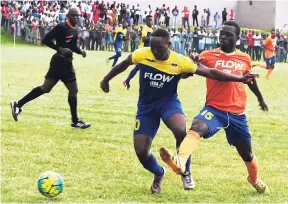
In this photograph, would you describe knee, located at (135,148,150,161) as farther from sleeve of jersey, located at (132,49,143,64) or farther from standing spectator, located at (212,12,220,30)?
standing spectator, located at (212,12,220,30)

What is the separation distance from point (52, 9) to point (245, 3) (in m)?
17.9

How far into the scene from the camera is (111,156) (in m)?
9.49

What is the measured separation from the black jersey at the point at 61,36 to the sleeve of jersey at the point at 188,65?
4.55 metres

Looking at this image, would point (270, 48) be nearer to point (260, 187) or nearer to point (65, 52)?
point (65, 52)

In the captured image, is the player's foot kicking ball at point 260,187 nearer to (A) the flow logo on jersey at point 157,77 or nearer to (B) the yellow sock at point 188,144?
(B) the yellow sock at point 188,144

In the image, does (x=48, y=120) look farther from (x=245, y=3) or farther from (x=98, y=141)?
(x=245, y=3)

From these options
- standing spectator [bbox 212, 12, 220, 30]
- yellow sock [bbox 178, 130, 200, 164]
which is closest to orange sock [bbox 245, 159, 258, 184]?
yellow sock [bbox 178, 130, 200, 164]

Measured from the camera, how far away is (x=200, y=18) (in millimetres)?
48844

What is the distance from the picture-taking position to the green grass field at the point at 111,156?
24.2 feet

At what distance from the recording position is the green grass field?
7375 mm

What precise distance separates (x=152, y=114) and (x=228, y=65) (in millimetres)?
1036

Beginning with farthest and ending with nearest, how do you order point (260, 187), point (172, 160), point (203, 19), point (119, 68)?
1. point (203, 19)
2. point (260, 187)
3. point (119, 68)
4. point (172, 160)

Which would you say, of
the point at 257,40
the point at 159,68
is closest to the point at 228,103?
the point at 159,68

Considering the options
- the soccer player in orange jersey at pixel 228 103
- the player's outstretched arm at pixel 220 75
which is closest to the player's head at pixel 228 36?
the soccer player in orange jersey at pixel 228 103
